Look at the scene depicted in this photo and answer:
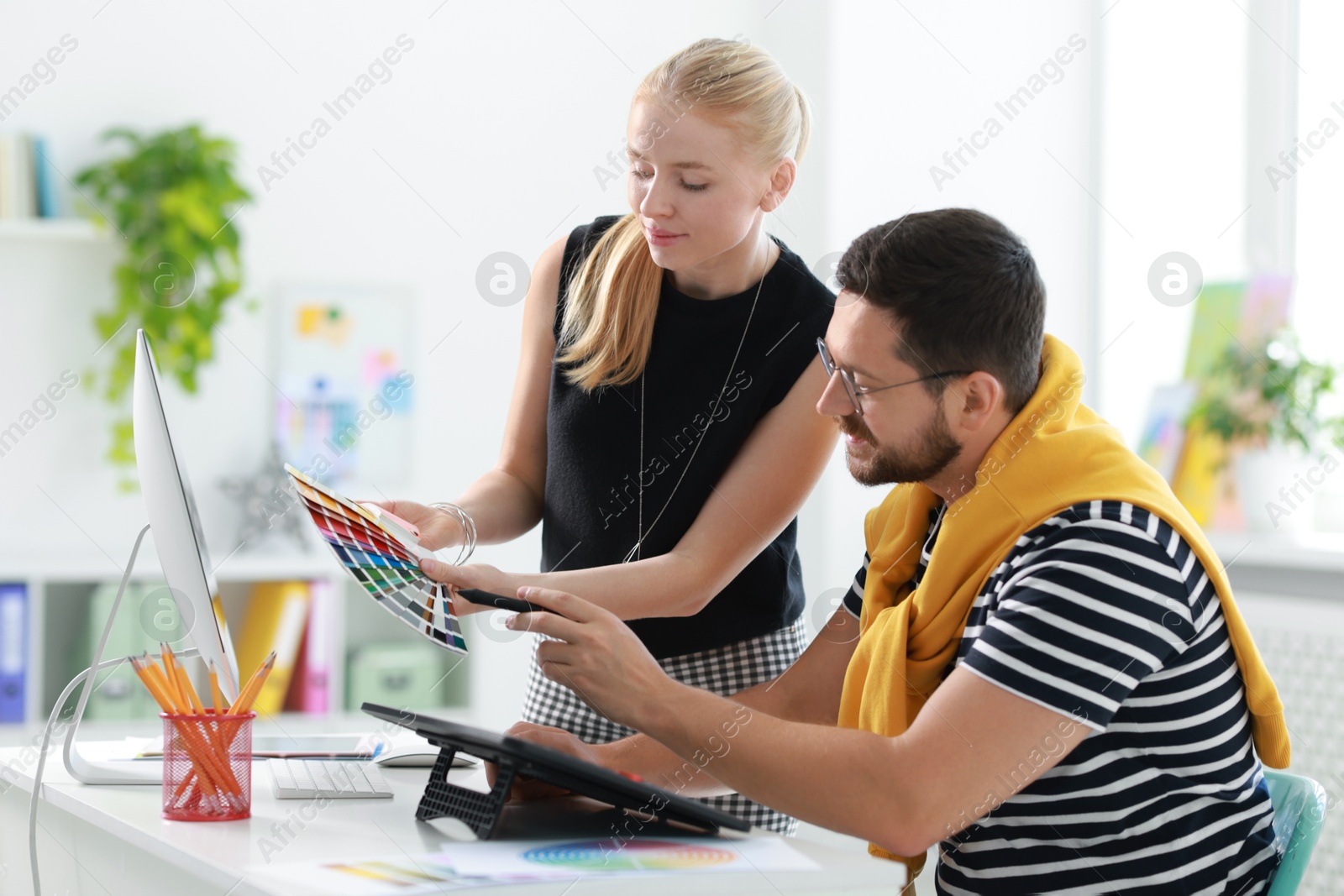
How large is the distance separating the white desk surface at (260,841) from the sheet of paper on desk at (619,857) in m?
0.02

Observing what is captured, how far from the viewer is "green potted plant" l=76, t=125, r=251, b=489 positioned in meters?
3.02

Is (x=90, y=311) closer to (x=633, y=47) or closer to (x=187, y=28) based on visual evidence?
(x=187, y=28)

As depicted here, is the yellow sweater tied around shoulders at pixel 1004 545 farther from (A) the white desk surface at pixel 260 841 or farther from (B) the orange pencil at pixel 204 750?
(B) the orange pencil at pixel 204 750

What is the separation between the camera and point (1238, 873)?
1110 millimetres

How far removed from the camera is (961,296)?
1.21 m

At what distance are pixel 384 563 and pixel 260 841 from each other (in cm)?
30

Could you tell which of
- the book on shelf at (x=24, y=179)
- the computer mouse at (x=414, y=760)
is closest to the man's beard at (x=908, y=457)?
the computer mouse at (x=414, y=760)

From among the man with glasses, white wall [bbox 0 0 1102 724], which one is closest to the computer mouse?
the man with glasses

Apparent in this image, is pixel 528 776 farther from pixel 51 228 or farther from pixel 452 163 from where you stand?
pixel 452 163

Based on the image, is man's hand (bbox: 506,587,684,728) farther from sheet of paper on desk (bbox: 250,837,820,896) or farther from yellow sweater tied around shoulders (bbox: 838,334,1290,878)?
yellow sweater tied around shoulders (bbox: 838,334,1290,878)

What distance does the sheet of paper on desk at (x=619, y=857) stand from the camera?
96 cm

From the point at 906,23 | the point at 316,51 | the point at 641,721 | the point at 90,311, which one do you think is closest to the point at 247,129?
the point at 316,51

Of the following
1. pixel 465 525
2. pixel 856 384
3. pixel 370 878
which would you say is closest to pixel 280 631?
pixel 465 525

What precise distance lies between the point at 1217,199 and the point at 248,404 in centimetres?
242
